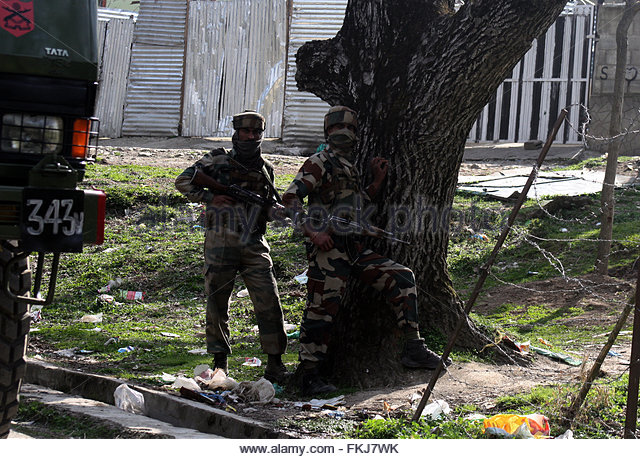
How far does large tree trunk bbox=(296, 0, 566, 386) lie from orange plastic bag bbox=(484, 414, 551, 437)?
1554 mm

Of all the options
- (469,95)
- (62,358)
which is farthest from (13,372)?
(469,95)

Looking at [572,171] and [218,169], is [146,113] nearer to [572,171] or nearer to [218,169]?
[572,171]

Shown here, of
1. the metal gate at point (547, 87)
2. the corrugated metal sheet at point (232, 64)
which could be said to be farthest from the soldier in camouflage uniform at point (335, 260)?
the metal gate at point (547, 87)

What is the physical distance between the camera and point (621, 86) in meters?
10.2

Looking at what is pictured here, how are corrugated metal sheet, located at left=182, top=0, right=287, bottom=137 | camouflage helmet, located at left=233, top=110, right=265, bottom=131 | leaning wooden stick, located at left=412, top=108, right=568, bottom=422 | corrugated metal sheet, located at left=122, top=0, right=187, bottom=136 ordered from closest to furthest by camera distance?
leaning wooden stick, located at left=412, top=108, right=568, bottom=422 < camouflage helmet, located at left=233, top=110, right=265, bottom=131 < corrugated metal sheet, located at left=182, top=0, right=287, bottom=137 < corrugated metal sheet, located at left=122, top=0, right=187, bottom=136

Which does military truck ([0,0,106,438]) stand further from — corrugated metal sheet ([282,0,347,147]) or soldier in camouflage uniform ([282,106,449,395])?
corrugated metal sheet ([282,0,347,147])

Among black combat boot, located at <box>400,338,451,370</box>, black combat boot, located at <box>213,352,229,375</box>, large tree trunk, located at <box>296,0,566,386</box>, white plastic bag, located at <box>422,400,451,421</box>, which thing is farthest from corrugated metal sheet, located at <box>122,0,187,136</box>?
white plastic bag, located at <box>422,400,451,421</box>

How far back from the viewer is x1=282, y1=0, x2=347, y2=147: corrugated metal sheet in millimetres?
16562

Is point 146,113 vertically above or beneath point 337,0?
beneath

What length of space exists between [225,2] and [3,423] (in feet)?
47.9

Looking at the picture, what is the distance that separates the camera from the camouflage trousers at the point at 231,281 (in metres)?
6.27

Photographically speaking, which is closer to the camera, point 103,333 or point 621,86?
point 103,333

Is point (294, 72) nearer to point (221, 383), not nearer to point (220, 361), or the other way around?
point (220, 361)

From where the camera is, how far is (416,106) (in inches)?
239
